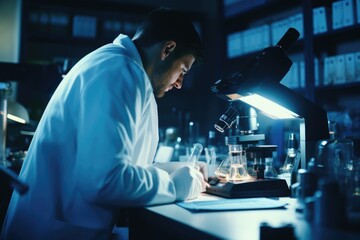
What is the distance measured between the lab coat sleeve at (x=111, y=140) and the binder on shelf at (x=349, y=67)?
8.35ft

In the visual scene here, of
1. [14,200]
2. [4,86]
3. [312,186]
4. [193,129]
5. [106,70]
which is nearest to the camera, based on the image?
[312,186]

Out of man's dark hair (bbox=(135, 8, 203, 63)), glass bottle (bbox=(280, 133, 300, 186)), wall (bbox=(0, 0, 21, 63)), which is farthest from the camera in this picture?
wall (bbox=(0, 0, 21, 63))

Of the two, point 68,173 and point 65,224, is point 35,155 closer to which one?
point 68,173

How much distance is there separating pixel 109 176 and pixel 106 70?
30 centimetres

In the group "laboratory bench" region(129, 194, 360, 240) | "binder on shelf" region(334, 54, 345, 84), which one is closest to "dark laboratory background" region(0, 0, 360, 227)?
"binder on shelf" region(334, 54, 345, 84)

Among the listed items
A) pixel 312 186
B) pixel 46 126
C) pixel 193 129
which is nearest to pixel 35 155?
pixel 46 126

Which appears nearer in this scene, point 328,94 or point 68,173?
point 68,173

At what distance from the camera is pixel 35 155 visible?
1.22 m

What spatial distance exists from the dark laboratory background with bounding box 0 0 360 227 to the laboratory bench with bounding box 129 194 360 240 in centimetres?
167

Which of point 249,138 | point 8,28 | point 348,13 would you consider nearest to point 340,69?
point 348,13

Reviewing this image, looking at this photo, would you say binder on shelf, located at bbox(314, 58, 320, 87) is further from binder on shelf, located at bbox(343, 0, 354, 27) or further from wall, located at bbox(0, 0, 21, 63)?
wall, located at bbox(0, 0, 21, 63)

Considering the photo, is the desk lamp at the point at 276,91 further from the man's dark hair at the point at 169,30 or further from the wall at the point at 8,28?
the wall at the point at 8,28

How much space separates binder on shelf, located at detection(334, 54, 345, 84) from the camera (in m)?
3.31

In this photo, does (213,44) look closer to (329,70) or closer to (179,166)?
(329,70)
